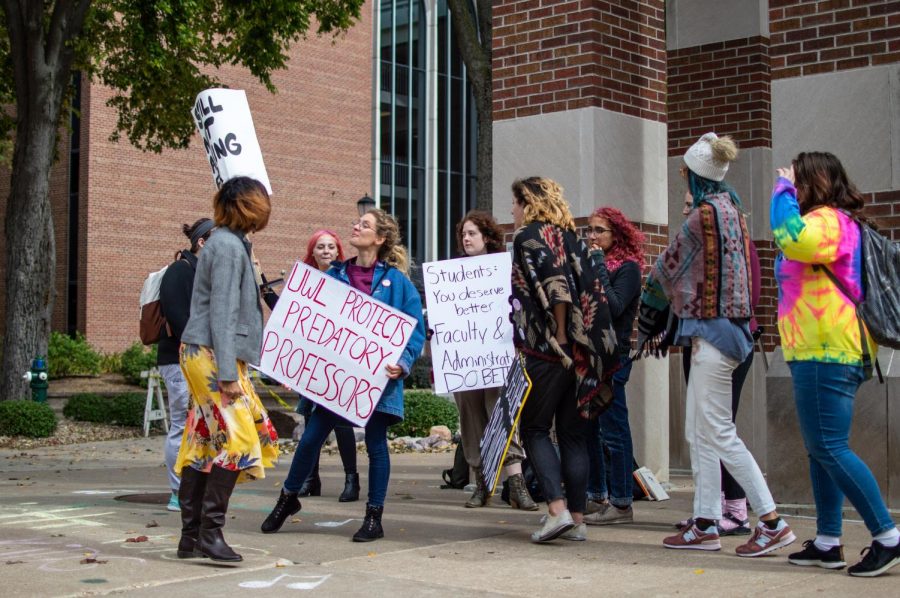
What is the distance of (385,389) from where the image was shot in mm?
6922

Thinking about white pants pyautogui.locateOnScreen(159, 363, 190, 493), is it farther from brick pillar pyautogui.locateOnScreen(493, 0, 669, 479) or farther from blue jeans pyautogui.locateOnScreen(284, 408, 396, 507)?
brick pillar pyautogui.locateOnScreen(493, 0, 669, 479)

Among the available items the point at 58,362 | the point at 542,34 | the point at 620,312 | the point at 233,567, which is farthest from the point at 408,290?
the point at 58,362

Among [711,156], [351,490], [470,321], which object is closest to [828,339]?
[711,156]

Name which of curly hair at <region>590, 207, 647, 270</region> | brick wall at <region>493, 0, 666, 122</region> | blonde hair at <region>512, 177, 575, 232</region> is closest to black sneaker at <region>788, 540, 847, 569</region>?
blonde hair at <region>512, 177, 575, 232</region>

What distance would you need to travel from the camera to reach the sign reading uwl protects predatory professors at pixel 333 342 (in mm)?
6910

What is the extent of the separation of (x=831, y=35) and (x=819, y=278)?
10.5ft

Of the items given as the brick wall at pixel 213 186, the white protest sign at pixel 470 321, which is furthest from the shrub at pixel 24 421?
the brick wall at pixel 213 186

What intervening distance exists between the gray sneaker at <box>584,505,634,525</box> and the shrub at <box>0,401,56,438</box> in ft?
39.6

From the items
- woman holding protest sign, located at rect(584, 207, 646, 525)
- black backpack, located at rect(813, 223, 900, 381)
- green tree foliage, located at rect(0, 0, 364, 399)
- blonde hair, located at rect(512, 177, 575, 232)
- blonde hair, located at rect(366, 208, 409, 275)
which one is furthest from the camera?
green tree foliage, located at rect(0, 0, 364, 399)

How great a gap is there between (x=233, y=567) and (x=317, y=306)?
187 cm

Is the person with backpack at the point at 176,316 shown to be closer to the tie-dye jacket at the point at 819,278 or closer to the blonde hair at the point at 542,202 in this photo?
the blonde hair at the point at 542,202

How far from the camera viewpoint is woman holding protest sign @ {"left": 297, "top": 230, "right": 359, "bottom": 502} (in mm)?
8469

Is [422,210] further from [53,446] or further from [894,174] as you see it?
[894,174]

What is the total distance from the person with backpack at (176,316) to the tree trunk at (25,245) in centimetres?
1171
